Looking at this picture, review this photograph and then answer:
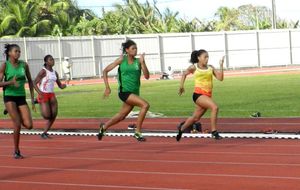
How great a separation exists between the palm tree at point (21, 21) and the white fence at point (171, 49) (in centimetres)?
425

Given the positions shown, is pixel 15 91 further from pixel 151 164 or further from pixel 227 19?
pixel 227 19

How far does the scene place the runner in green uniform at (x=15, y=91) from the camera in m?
10.8

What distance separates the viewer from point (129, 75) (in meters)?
12.1

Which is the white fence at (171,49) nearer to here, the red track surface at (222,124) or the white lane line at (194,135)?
the red track surface at (222,124)

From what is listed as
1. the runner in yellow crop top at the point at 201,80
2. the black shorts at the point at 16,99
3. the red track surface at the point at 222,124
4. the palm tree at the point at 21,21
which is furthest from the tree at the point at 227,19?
the black shorts at the point at 16,99

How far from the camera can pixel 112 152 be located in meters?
11.3

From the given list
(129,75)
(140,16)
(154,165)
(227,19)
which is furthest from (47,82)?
(227,19)

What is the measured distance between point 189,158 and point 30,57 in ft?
118

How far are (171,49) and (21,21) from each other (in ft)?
34.2

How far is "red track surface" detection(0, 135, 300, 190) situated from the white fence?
3203cm

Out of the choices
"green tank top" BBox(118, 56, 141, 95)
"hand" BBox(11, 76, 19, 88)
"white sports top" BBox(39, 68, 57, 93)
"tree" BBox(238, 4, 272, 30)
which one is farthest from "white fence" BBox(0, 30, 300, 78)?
"hand" BBox(11, 76, 19, 88)

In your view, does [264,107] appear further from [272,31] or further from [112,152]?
[272,31]

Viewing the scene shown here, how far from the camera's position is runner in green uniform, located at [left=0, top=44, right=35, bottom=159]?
10.8m

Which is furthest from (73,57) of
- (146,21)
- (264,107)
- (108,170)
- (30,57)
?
(108,170)
